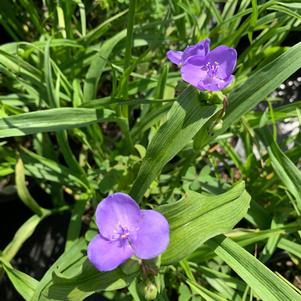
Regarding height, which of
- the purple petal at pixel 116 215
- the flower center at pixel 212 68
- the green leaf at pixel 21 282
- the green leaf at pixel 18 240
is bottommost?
the green leaf at pixel 18 240

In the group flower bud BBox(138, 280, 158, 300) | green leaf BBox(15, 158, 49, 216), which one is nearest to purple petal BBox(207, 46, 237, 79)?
flower bud BBox(138, 280, 158, 300)

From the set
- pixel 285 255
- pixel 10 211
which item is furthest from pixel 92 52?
pixel 285 255

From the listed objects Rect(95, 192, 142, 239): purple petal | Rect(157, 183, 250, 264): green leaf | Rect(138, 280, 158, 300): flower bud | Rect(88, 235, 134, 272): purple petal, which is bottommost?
Rect(138, 280, 158, 300): flower bud

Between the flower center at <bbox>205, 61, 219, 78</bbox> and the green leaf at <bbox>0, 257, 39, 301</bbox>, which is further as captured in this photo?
the green leaf at <bbox>0, 257, 39, 301</bbox>

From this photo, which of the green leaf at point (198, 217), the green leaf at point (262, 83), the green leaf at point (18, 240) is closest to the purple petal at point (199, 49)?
the green leaf at point (262, 83)

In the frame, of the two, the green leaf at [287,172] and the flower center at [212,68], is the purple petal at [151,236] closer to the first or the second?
the flower center at [212,68]

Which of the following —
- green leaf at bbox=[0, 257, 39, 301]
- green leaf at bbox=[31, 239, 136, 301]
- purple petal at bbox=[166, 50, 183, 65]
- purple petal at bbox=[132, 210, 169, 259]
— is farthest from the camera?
green leaf at bbox=[0, 257, 39, 301]

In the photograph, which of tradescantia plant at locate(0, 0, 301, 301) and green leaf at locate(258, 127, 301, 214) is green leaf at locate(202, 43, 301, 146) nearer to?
tradescantia plant at locate(0, 0, 301, 301)

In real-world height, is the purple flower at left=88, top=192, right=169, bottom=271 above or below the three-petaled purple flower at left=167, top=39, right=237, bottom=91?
below

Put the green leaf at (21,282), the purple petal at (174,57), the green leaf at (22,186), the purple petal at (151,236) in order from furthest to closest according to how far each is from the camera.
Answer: the green leaf at (22,186) → the green leaf at (21,282) → the purple petal at (174,57) → the purple petal at (151,236)
